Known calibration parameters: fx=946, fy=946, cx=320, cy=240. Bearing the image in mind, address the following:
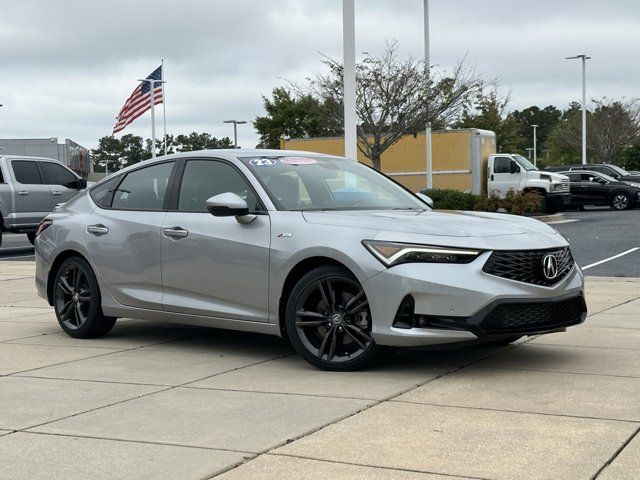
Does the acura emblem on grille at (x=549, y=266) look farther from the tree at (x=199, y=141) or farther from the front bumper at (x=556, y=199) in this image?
the tree at (x=199, y=141)

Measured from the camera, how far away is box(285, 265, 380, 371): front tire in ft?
20.3

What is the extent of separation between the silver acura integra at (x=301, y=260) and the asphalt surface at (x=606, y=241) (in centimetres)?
733

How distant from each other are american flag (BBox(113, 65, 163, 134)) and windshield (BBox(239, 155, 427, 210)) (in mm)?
28266

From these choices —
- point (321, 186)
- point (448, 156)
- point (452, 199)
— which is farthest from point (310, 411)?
point (448, 156)

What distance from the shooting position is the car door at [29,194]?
2044 cm

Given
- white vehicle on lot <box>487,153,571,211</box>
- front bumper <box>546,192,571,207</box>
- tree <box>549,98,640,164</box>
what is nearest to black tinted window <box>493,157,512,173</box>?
white vehicle on lot <box>487,153,571,211</box>

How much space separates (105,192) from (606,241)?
43.6 feet

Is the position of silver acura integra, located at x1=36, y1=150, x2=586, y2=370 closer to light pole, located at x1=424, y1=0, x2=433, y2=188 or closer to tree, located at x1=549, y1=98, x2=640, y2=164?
light pole, located at x1=424, y1=0, x2=433, y2=188

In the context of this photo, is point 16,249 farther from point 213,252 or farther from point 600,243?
point 213,252

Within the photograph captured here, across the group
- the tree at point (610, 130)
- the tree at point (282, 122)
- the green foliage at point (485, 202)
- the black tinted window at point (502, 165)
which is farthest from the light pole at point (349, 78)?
the tree at point (610, 130)

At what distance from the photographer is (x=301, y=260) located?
644cm

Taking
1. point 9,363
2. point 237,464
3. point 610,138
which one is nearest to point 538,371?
point 237,464

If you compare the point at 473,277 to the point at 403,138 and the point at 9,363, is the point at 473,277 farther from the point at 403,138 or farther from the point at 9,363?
the point at 403,138

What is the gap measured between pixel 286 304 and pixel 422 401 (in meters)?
1.48
